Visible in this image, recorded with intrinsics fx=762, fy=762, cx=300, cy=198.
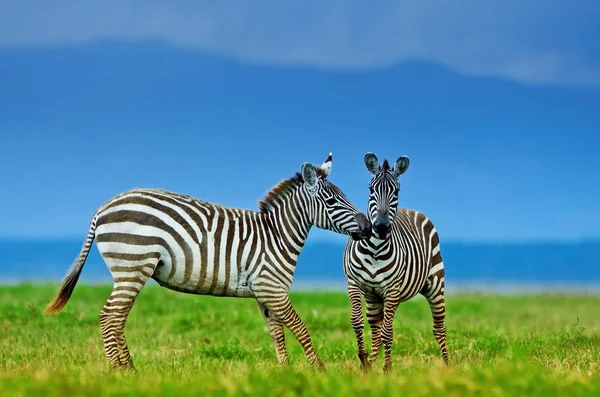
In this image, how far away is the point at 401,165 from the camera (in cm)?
1056

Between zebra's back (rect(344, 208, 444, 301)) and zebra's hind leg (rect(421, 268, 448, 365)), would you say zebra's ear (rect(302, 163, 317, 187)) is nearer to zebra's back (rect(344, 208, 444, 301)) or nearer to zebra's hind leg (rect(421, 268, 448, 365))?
zebra's back (rect(344, 208, 444, 301))

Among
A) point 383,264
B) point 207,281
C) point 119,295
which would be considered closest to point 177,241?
point 207,281

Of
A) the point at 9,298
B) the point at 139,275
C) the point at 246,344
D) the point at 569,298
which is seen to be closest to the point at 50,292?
the point at 9,298

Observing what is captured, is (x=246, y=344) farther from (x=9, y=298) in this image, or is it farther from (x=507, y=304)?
(x=507, y=304)

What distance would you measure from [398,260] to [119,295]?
148 inches

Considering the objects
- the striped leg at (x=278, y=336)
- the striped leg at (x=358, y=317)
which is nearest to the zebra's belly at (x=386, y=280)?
the striped leg at (x=358, y=317)

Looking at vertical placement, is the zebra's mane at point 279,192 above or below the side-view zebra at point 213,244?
above

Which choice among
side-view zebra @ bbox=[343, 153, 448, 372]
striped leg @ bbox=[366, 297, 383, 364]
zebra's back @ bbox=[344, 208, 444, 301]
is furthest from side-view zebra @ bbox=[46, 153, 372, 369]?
striped leg @ bbox=[366, 297, 383, 364]

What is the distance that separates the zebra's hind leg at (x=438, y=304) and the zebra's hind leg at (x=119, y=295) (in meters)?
4.52

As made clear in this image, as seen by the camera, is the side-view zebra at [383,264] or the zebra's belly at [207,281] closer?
the zebra's belly at [207,281]

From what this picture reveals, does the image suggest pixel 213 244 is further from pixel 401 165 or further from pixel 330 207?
pixel 401 165

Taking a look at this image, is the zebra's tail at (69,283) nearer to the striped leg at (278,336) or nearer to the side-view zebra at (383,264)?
the striped leg at (278,336)

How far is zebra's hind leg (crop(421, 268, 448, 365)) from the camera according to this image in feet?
38.8

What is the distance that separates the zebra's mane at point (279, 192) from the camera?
10491 mm
